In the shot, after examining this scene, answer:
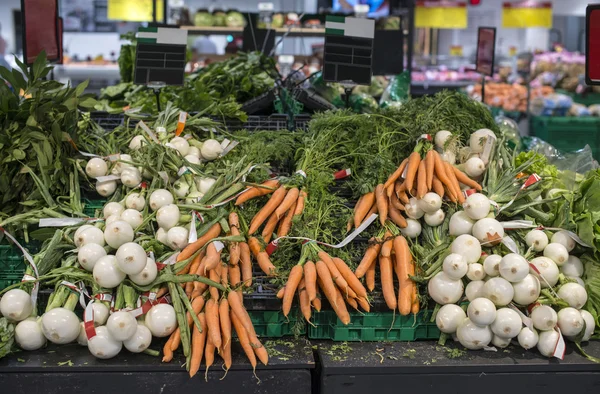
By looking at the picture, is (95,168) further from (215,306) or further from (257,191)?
(215,306)

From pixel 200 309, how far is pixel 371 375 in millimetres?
Answer: 672

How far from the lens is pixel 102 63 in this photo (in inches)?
394

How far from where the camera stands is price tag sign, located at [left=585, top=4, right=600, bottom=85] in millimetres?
3150

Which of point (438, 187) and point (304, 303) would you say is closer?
point (304, 303)

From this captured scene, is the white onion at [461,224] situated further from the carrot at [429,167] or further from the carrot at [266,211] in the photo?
the carrot at [266,211]

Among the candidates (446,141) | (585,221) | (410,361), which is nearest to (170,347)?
(410,361)

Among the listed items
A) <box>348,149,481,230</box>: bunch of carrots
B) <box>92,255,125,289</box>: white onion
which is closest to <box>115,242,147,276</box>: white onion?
<box>92,255,125,289</box>: white onion

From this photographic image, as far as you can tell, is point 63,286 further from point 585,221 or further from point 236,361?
point 585,221

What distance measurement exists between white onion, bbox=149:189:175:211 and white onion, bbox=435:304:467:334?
1181 millimetres

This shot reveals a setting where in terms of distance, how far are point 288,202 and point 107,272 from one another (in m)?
0.78

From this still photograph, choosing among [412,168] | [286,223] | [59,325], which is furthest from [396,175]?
[59,325]

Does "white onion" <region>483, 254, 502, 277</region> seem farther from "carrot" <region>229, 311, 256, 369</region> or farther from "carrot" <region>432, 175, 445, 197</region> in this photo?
"carrot" <region>229, 311, 256, 369</region>

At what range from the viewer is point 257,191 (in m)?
2.78

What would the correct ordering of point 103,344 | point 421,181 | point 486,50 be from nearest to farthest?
point 103,344 → point 421,181 → point 486,50
